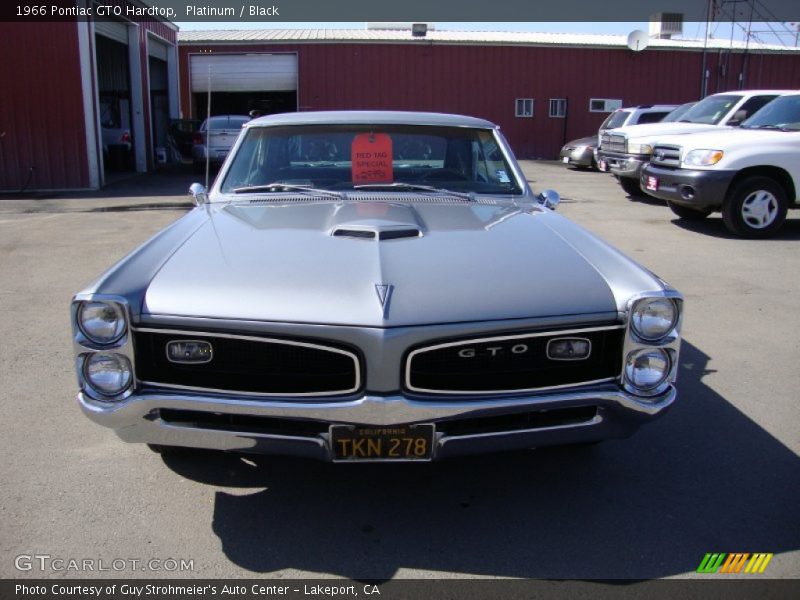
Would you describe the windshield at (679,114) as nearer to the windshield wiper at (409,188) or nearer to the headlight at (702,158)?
the headlight at (702,158)

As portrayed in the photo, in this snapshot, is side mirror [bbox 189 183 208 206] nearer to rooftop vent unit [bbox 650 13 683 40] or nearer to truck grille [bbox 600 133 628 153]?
truck grille [bbox 600 133 628 153]

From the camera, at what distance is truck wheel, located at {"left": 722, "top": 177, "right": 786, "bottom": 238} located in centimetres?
884

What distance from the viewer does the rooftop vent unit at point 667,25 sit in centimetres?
2675

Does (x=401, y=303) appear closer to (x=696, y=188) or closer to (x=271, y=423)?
(x=271, y=423)

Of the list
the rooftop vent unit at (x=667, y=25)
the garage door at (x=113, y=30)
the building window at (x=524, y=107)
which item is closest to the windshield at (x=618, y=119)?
the building window at (x=524, y=107)

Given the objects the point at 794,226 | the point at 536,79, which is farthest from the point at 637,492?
the point at 536,79

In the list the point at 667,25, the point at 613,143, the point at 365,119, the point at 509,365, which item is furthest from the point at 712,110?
the point at 667,25

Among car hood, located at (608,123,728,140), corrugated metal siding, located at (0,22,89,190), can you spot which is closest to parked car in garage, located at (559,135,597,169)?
car hood, located at (608,123,728,140)

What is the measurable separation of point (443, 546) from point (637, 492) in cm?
94

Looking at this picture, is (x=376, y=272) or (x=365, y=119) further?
(x=365, y=119)

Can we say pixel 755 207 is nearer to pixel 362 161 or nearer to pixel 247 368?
pixel 362 161

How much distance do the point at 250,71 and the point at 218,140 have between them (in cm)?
956

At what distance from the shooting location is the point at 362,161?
3.97m

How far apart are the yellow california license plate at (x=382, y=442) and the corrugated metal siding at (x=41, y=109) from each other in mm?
13393
